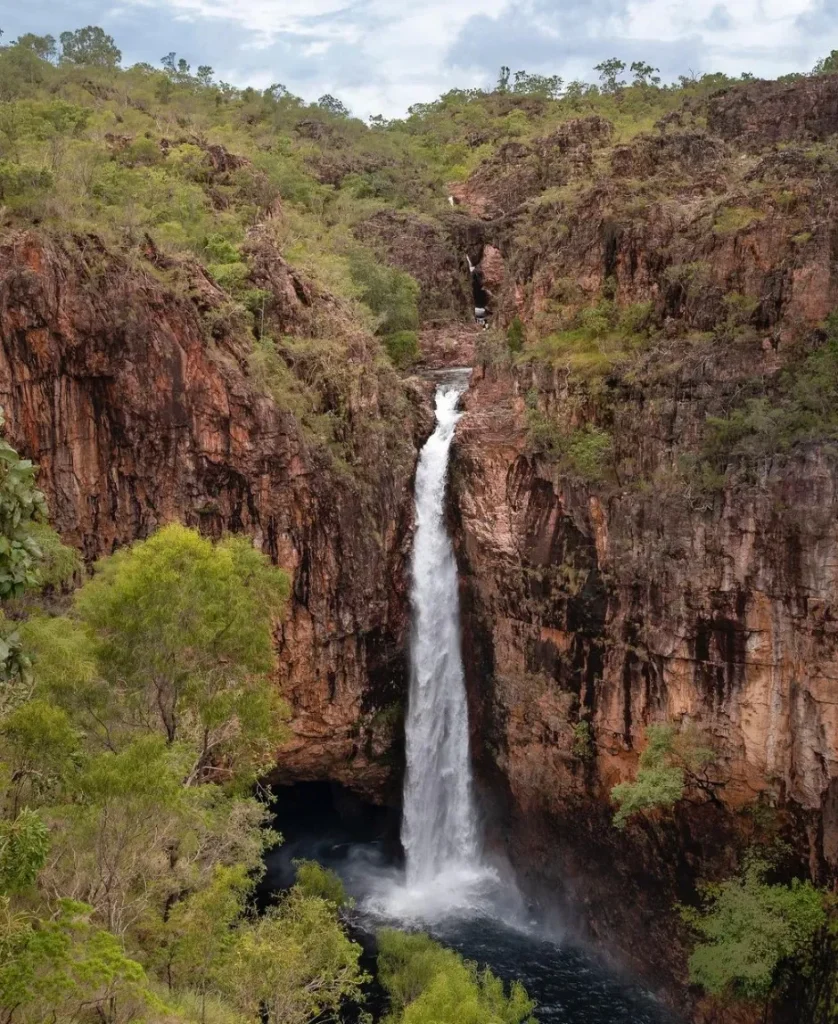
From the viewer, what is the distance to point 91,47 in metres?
51.3

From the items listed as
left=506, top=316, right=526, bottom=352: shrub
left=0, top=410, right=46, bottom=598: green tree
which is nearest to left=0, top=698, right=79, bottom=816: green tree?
left=0, top=410, right=46, bottom=598: green tree

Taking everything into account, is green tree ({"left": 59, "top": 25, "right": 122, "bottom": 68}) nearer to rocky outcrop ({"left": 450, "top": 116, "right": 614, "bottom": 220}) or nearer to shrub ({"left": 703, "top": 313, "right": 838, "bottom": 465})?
rocky outcrop ({"left": 450, "top": 116, "right": 614, "bottom": 220})

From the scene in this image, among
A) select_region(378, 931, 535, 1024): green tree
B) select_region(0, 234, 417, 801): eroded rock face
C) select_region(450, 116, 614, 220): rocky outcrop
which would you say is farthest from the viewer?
select_region(450, 116, 614, 220): rocky outcrop

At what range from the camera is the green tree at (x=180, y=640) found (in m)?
14.2

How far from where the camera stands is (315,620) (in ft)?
77.5

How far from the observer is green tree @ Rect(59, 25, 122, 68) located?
166 feet

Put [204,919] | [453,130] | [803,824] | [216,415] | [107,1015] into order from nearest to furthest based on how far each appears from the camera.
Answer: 1. [107,1015]
2. [204,919]
3. [803,824]
4. [216,415]
5. [453,130]

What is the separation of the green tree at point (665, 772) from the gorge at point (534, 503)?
0.38ft

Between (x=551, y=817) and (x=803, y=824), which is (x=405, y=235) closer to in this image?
(x=551, y=817)

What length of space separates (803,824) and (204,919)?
1242cm

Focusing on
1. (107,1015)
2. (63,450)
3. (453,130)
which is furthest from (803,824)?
(453,130)

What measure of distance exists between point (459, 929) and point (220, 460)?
12.6 meters

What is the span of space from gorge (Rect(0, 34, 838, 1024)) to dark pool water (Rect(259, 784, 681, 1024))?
11cm

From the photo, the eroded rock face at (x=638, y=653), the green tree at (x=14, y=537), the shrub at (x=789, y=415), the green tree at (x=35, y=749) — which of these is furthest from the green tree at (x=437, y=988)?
the shrub at (x=789, y=415)
